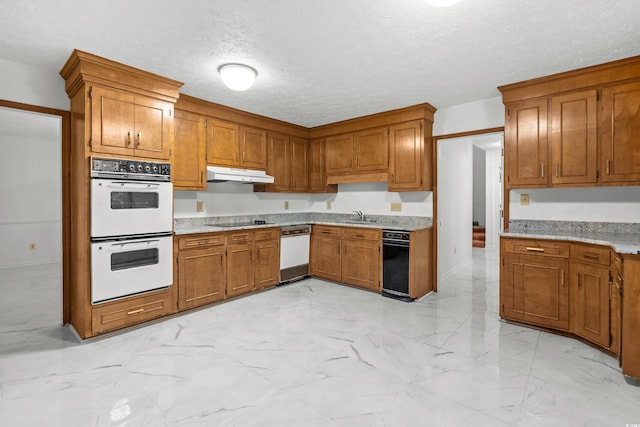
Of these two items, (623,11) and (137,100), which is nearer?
(623,11)

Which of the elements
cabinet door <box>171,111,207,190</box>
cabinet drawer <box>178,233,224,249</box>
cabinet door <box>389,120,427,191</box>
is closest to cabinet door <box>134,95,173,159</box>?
cabinet door <box>171,111,207,190</box>

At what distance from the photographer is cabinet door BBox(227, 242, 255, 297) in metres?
3.95

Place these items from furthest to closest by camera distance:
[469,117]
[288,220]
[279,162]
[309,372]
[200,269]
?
[288,220]
[279,162]
[469,117]
[200,269]
[309,372]

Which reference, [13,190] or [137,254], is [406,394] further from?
[13,190]

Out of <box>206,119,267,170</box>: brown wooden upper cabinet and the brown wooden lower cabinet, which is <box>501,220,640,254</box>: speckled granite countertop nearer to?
the brown wooden lower cabinet

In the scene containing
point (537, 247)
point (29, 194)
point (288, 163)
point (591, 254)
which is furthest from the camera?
point (29, 194)

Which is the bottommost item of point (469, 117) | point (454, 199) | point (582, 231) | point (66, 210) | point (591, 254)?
point (591, 254)

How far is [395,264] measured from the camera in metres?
4.10

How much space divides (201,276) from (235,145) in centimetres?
177

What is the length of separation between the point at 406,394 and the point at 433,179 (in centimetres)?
296

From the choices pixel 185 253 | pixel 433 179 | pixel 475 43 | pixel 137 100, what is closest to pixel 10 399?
pixel 185 253

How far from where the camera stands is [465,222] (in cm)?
587

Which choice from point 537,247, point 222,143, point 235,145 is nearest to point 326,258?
point 235,145

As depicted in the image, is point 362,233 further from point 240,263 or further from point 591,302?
point 591,302
